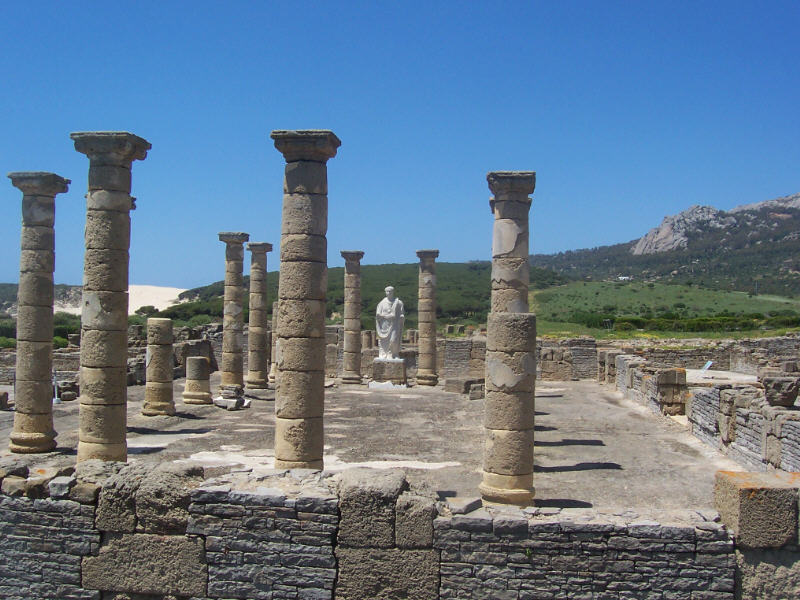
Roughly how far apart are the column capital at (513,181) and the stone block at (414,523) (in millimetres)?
6090

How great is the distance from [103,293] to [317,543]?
17.5 feet

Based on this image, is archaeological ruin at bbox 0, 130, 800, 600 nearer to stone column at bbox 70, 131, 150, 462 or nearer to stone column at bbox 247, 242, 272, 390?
stone column at bbox 70, 131, 150, 462

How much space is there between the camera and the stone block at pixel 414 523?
23.5ft

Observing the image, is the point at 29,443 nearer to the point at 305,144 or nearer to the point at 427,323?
the point at 305,144

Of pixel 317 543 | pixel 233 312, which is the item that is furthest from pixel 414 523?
pixel 233 312

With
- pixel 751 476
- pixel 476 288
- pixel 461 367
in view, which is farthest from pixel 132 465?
pixel 476 288

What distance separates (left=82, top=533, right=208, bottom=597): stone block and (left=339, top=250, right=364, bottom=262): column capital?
58.8 ft

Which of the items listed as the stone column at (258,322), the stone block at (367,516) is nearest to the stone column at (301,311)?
the stone block at (367,516)

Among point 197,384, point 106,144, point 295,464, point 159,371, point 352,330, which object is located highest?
point 106,144

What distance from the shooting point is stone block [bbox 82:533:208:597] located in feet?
24.5

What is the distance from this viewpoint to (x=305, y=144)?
401 inches

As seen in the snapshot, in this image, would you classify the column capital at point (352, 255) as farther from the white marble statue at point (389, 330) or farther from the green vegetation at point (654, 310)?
the green vegetation at point (654, 310)

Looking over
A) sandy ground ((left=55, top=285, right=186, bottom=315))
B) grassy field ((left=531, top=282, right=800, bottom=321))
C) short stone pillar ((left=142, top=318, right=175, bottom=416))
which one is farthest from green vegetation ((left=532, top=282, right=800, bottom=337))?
sandy ground ((left=55, top=285, right=186, bottom=315))

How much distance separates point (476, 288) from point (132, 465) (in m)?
83.4
